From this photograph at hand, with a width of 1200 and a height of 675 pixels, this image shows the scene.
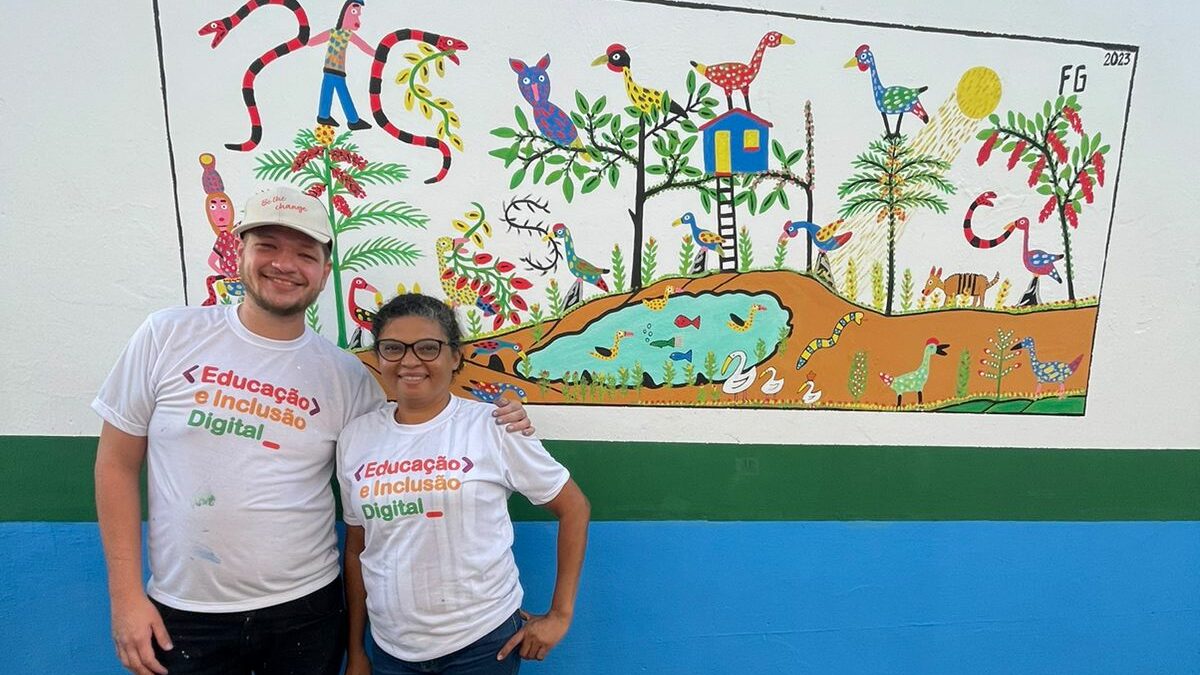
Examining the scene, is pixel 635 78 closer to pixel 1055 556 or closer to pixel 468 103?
pixel 468 103

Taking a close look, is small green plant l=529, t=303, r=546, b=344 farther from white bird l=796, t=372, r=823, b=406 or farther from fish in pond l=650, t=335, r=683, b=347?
white bird l=796, t=372, r=823, b=406

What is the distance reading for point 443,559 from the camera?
60.4 inches

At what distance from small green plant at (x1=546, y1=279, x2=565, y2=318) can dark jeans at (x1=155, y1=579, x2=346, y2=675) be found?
38.4 inches

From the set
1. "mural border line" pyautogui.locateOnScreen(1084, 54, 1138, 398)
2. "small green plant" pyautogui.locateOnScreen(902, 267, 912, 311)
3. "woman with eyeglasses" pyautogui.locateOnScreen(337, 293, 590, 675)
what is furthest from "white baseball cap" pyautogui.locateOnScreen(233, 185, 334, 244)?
"mural border line" pyautogui.locateOnScreen(1084, 54, 1138, 398)

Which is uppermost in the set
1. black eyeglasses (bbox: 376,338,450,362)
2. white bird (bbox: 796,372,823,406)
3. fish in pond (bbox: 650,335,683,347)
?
black eyeglasses (bbox: 376,338,450,362)

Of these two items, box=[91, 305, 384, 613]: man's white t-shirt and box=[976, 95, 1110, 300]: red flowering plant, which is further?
box=[976, 95, 1110, 300]: red flowering plant

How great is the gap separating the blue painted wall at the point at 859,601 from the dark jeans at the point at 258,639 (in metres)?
0.59

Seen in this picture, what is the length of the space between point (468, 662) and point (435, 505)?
0.41m

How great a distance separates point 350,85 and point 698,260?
1.18 m

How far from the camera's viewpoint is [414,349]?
1557 millimetres

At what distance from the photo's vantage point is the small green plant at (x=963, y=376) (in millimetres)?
2139

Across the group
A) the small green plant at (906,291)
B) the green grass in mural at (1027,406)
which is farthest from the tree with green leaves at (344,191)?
the green grass in mural at (1027,406)

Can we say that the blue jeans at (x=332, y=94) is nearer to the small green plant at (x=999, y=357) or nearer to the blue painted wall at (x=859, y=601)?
the blue painted wall at (x=859, y=601)

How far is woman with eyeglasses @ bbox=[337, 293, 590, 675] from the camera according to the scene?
5.03 ft
